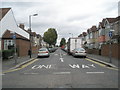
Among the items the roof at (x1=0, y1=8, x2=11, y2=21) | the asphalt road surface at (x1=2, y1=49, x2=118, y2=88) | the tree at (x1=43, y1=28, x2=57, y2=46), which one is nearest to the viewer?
the asphalt road surface at (x1=2, y1=49, x2=118, y2=88)

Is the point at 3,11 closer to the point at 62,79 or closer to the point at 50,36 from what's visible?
the point at 62,79

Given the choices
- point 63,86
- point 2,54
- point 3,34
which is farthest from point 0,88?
point 3,34

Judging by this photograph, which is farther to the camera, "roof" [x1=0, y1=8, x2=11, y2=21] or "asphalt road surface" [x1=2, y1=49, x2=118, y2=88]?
"roof" [x1=0, y1=8, x2=11, y2=21]

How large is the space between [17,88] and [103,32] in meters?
33.9

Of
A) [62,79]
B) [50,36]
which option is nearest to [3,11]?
[62,79]

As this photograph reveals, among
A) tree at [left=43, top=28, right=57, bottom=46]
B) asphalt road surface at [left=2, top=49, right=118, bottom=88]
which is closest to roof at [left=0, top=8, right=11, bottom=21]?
asphalt road surface at [left=2, top=49, right=118, bottom=88]

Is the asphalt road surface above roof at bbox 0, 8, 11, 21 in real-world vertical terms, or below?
below

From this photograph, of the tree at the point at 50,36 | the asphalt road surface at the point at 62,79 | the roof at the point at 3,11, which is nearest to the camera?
the asphalt road surface at the point at 62,79

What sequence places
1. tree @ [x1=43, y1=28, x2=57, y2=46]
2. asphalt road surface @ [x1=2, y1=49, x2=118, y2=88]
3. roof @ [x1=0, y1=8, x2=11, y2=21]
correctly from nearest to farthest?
1. asphalt road surface @ [x1=2, y1=49, x2=118, y2=88]
2. roof @ [x1=0, y1=8, x2=11, y2=21]
3. tree @ [x1=43, y1=28, x2=57, y2=46]

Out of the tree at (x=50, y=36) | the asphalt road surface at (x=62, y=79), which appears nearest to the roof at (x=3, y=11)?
the asphalt road surface at (x=62, y=79)

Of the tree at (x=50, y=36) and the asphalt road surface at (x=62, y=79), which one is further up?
the tree at (x=50, y=36)

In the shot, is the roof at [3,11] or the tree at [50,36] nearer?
the roof at [3,11]

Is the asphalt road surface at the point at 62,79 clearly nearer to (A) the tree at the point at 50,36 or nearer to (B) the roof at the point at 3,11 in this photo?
(B) the roof at the point at 3,11

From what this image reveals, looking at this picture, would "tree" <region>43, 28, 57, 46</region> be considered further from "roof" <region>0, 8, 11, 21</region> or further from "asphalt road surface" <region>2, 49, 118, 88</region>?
"asphalt road surface" <region>2, 49, 118, 88</region>
